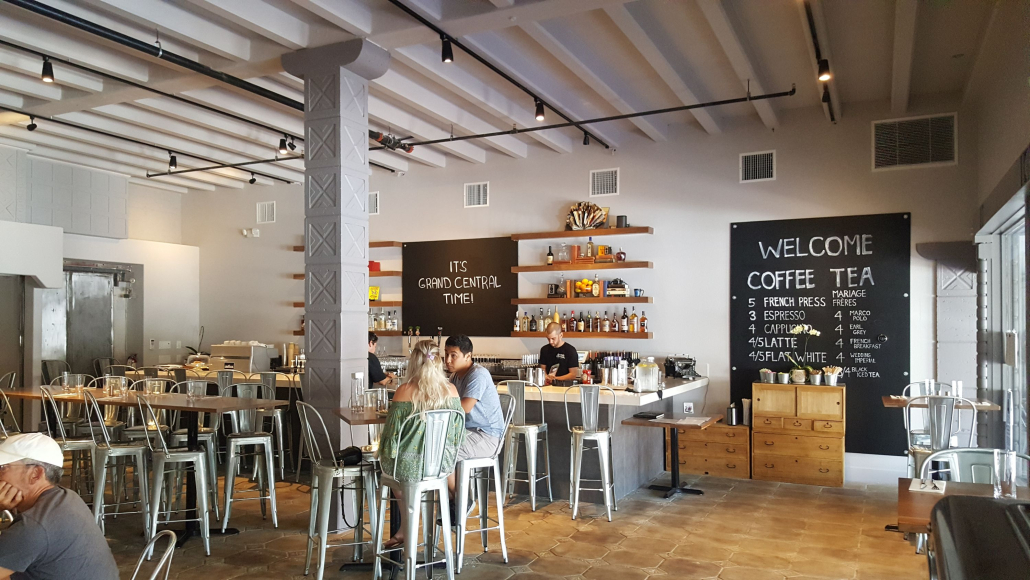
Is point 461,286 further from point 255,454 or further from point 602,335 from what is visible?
point 255,454

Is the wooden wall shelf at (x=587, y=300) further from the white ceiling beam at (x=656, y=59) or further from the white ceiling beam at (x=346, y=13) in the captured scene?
the white ceiling beam at (x=346, y=13)

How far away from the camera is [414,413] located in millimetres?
4082

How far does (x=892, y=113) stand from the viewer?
24.1 ft

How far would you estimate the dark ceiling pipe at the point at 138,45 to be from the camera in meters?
4.80

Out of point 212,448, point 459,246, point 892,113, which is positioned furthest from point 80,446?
point 892,113

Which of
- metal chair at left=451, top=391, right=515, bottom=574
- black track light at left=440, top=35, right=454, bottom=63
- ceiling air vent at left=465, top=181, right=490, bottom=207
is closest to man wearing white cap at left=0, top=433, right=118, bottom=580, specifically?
metal chair at left=451, top=391, right=515, bottom=574

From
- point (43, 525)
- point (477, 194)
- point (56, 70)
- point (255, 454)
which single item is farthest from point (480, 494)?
point (477, 194)

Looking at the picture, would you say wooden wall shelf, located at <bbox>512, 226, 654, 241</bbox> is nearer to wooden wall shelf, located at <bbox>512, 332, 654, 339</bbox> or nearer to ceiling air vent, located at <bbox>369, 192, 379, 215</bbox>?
wooden wall shelf, located at <bbox>512, 332, 654, 339</bbox>

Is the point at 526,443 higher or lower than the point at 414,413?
lower

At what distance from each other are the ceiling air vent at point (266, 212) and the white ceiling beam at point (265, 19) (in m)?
5.97

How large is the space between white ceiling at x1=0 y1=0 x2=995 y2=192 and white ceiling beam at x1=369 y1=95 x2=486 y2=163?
2cm

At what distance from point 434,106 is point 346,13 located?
83.8 inches

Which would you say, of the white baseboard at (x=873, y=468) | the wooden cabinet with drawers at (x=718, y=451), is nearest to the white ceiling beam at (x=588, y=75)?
the wooden cabinet with drawers at (x=718, y=451)

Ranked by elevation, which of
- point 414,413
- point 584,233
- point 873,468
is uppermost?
point 584,233
